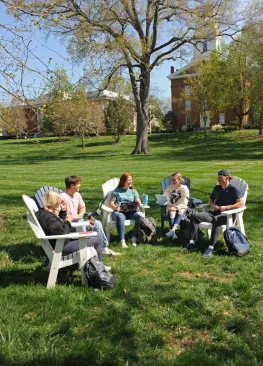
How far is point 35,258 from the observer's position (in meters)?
5.48

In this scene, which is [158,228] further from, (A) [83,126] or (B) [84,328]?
(B) [84,328]

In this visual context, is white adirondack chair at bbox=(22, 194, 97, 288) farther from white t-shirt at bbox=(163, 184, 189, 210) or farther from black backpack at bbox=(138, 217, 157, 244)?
white t-shirt at bbox=(163, 184, 189, 210)

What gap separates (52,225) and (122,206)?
2.23 meters

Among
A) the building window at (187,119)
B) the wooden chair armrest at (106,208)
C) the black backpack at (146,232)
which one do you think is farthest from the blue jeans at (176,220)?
the building window at (187,119)

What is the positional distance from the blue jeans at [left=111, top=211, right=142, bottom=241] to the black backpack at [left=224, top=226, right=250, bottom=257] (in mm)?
1478

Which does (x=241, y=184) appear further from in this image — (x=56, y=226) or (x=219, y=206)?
(x=56, y=226)

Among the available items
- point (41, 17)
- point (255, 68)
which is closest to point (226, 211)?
point (41, 17)

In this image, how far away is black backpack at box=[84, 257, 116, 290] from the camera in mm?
4289

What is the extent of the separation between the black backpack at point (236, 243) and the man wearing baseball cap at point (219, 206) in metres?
0.23

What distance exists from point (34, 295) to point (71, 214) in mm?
2030

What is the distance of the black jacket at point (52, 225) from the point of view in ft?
14.7

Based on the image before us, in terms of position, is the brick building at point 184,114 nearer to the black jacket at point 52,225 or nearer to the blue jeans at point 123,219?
the blue jeans at point 123,219

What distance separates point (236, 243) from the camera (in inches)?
216

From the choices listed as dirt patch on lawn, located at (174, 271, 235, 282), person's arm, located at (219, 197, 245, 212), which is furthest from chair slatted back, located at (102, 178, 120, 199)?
dirt patch on lawn, located at (174, 271, 235, 282)
